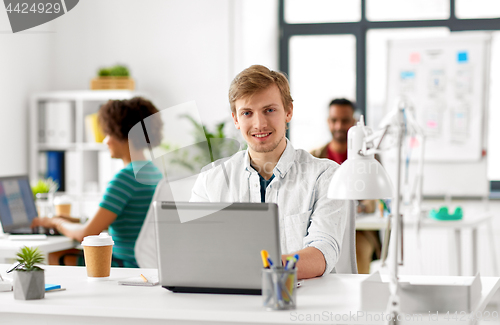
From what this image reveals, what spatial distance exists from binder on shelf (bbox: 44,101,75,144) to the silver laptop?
3.35 m

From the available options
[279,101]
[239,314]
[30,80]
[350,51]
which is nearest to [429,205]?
[350,51]

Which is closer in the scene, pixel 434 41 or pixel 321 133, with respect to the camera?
pixel 434 41

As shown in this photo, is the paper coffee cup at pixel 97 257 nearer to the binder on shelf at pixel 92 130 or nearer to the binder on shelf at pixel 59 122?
the binder on shelf at pixel 92 130

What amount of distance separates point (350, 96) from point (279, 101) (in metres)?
2.99

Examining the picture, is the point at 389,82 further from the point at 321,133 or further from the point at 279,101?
the point at 279,101

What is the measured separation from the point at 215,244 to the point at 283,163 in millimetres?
599

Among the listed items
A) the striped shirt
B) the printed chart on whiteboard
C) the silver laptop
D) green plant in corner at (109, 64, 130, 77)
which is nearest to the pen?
the silver laptop

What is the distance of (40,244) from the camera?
2521 millimetres

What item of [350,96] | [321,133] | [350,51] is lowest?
[321,133]

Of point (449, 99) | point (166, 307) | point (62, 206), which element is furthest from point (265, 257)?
point (449, 99)

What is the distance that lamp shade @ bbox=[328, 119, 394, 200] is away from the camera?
132 cm

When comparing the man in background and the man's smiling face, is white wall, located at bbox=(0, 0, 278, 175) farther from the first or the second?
the man's smiling face

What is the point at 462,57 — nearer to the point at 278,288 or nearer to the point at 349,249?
the point at 349,249

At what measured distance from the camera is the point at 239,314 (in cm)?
122
